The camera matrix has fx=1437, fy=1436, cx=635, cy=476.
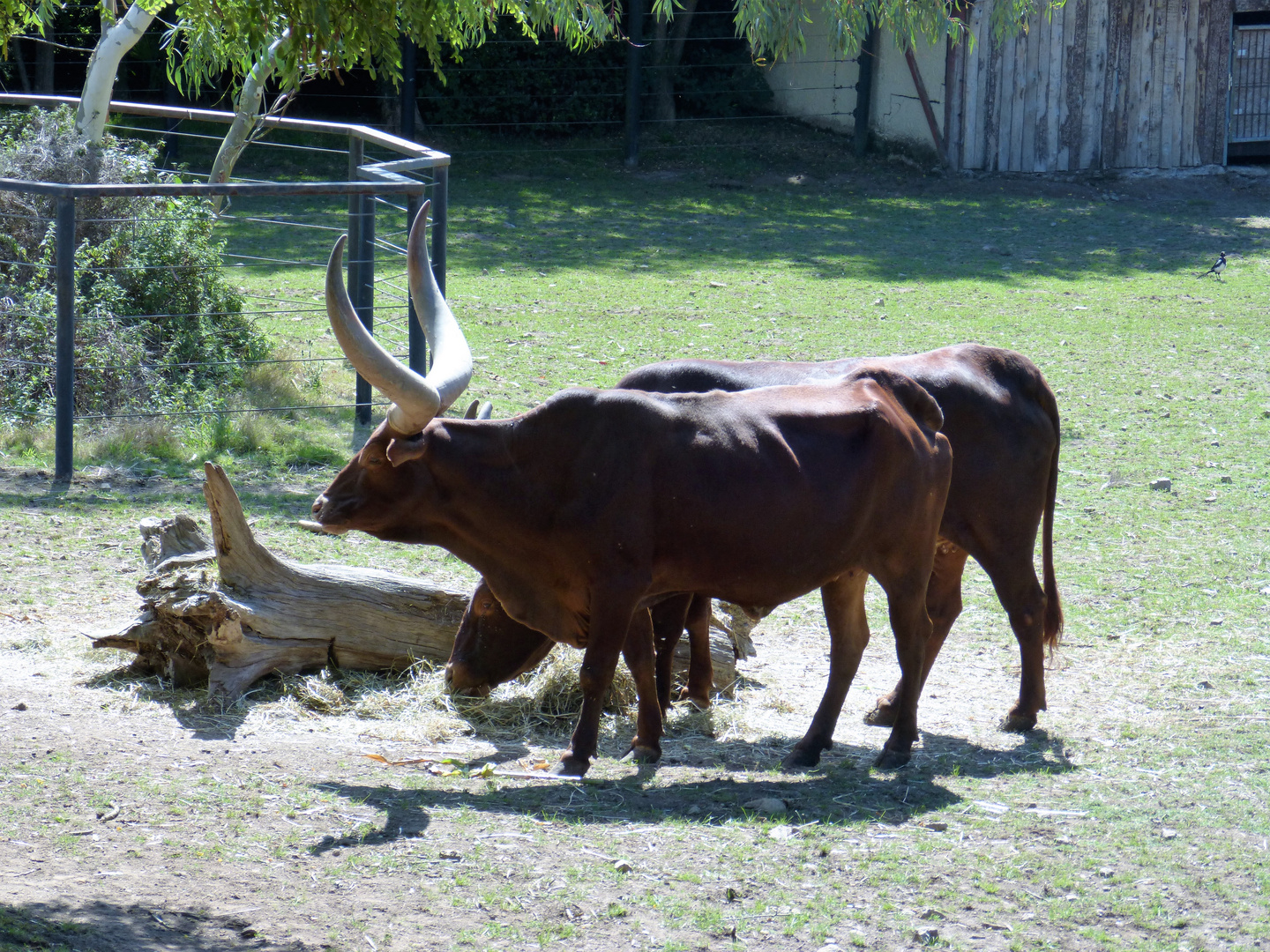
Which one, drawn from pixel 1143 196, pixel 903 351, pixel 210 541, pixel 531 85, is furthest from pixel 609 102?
pixel 210 541

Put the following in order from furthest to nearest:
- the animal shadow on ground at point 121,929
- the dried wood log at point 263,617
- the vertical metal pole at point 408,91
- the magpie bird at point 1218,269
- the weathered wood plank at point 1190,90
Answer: the weathered wood plank at point 1190,90, the vertical metal pole at point 408,91, the magpie bird at point 1218,269, the dried wood log at point 263,617, the animal shadow on ground at point 121,929

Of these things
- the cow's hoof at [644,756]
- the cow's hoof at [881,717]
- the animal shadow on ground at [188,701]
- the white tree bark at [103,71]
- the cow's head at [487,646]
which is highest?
the white tree bark at [103,71]

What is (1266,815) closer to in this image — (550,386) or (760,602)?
(760,602)

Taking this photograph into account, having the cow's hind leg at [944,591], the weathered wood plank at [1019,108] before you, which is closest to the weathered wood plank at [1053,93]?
the weathered wood plank at [1019,108]

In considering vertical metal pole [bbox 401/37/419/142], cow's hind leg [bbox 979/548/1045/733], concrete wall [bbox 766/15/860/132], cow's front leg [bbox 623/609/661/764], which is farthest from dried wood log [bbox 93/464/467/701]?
concrete wall [bbox 766/15/860/132]

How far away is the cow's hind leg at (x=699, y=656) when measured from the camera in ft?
21.4

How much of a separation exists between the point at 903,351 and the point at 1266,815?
7.94 m

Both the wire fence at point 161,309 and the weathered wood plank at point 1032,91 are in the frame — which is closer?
the wire fence at point 161,309

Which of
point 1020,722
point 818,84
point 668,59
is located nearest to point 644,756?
point 1020,722

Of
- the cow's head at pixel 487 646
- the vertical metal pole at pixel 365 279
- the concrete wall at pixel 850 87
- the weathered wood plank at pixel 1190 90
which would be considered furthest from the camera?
the concrete wall at pixel 850 87

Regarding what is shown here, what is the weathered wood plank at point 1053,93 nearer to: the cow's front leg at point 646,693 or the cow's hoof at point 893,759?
the cow's hoof at point 893,759

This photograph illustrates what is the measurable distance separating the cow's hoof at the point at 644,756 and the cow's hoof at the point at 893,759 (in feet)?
2.94

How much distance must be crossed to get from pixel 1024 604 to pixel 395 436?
2956 mm

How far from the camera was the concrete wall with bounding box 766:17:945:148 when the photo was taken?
21688mm
